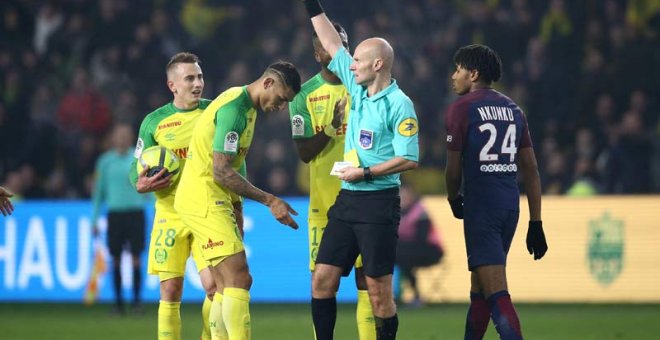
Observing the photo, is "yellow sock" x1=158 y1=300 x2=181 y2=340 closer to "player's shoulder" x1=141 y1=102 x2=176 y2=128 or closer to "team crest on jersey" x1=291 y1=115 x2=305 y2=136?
"player's shoulder" x1=141 y1=102 x2=176 y2=128

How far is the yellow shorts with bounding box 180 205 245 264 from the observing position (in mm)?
8617

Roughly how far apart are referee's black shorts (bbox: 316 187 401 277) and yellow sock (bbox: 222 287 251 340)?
608 millimetres

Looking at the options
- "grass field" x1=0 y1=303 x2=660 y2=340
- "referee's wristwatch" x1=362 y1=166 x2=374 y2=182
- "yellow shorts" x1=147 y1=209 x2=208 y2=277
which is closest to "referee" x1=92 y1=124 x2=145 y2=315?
"grass field" x1=0 y1=303 x2=660 y2=340

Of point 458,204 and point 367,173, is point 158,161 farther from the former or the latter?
point 458,204

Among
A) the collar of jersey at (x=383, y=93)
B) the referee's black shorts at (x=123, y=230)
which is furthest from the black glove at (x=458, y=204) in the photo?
the referee's black shorts at (x=123, y=230)

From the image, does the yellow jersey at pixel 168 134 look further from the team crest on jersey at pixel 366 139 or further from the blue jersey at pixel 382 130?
the team crest on jersey at pixel 366 139

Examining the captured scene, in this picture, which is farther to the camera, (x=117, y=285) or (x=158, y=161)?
(x=117, y=285)

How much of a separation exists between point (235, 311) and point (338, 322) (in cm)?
503

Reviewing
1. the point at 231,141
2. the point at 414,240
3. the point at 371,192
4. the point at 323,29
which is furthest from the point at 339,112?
the point at 414,240

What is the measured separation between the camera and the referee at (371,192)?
835cm

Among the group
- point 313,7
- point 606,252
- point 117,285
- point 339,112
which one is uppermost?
point 313,7

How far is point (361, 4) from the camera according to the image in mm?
20469

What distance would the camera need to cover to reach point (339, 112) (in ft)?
30.2

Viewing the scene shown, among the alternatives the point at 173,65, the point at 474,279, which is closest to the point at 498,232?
the point at 474,279
